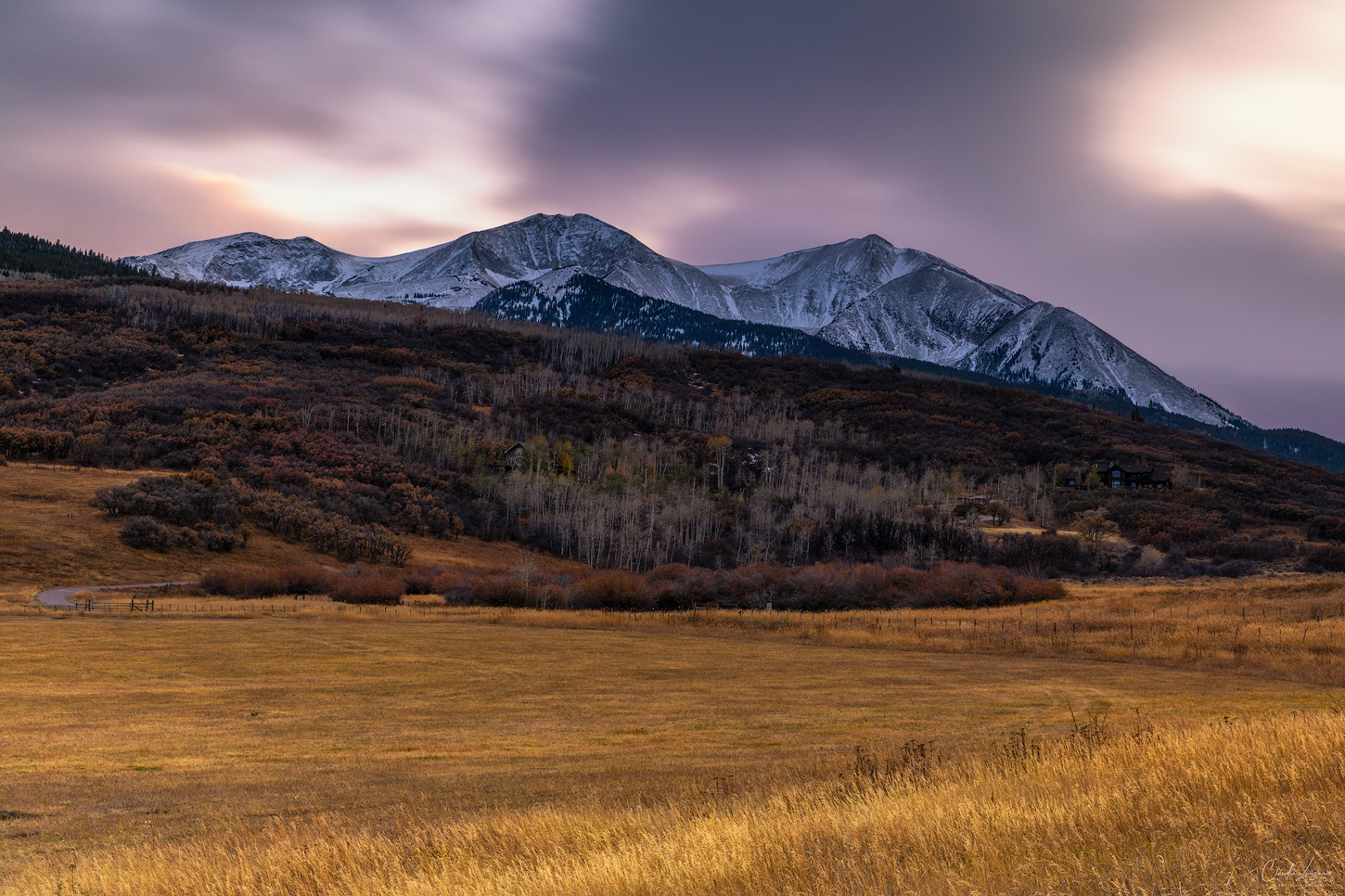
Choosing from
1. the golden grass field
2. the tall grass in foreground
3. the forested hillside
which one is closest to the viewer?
the tall grass in foreground

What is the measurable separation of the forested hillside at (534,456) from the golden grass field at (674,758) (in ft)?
175

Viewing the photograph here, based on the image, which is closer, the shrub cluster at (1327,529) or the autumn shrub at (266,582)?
the autumn shrub at (266,582)

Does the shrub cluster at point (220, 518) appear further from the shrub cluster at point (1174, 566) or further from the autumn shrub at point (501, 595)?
the shrub cluster at point (1174, 566)

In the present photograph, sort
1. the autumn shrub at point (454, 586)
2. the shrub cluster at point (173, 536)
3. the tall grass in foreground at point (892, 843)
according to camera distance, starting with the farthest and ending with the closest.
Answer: the shrub cluster at point (173, 536), the autumn shrub at point (454, 586), the tall grass in foreground at point (892, 843)

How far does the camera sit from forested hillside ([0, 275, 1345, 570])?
100438 millimetres

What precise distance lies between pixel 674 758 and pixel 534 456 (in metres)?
116

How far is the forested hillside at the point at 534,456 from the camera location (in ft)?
330

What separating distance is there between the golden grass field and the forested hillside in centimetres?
5322

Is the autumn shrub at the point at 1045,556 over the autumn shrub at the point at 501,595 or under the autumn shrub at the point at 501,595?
over

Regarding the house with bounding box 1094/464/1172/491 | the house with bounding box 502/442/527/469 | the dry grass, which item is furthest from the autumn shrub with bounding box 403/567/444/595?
the house with bounding box 1094/464/1172/491

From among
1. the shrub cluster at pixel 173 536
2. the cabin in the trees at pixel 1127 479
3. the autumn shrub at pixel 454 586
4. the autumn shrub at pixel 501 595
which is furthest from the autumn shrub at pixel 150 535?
the cabin in the trees at pixel 1127 479

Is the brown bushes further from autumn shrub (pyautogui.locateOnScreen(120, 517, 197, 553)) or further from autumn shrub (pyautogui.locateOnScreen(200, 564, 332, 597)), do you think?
autumn shrub (pyautogui.locateOnScreen(120, 517, 197, 553))

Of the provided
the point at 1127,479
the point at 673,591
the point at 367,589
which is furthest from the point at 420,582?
the point at 1127,479

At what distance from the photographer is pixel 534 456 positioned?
133 m
